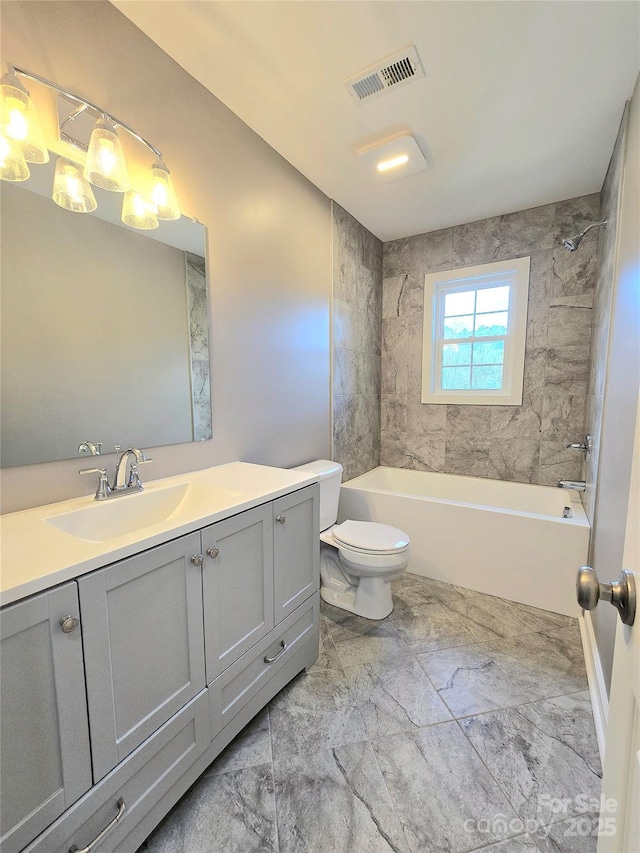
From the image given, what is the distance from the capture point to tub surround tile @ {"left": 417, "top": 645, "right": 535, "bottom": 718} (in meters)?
1.44

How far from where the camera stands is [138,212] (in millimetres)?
1317

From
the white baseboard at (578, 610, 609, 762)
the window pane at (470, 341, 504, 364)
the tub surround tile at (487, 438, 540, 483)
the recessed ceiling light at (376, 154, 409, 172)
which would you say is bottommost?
the white baseboard at (578, 610, 609, 762)

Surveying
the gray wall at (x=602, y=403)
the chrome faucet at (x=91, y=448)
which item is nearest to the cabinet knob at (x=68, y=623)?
the chrome faucet at (x=91, y=448)

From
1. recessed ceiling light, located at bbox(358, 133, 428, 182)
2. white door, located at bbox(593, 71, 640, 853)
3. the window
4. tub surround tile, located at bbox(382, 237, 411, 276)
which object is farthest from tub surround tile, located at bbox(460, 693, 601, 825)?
tub surround tile, located at bbox(382, 237, 411, 276)

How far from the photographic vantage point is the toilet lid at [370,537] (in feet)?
6.14

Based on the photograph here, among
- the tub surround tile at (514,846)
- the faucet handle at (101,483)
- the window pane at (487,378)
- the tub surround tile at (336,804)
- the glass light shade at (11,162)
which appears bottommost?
the tub surround tile at (336,804)

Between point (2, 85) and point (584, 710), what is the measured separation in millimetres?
2812

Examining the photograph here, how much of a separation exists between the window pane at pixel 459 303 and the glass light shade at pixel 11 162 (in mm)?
2898

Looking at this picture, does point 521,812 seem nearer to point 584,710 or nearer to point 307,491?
point 584,710

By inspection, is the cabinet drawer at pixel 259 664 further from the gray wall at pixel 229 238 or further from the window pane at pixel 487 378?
the window pane at pixel 487 378

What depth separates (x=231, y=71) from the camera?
1486 millimetres

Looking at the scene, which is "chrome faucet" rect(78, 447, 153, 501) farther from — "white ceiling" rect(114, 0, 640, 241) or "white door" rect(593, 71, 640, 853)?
"white ceiling" rect(114, 0, 640, 241)

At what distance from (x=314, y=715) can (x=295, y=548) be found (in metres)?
0.65

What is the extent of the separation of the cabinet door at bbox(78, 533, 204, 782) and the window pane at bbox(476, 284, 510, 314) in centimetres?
290
